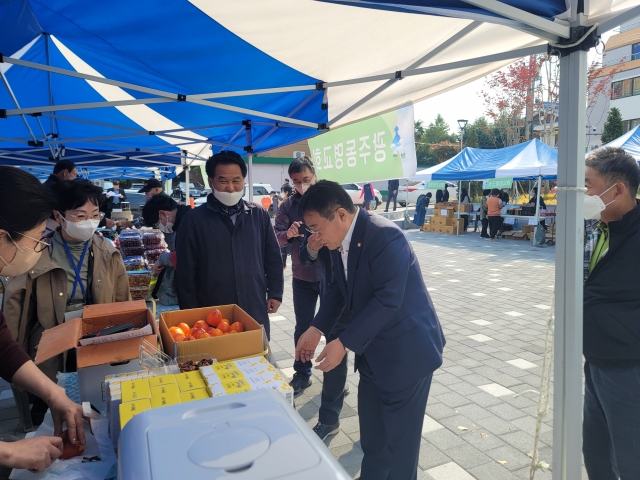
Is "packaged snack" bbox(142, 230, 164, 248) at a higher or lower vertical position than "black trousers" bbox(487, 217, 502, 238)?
higher

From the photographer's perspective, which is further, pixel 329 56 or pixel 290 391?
pixel 329 56

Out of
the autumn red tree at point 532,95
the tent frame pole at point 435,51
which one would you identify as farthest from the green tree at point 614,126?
the tent frame pole at point 435,51

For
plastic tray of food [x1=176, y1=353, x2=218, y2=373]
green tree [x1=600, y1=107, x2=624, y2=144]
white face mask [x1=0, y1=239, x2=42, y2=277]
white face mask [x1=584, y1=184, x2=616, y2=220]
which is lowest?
plastic tray of food [x1=176, y1=353, x2=218, y2=373]

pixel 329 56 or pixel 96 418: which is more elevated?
pixel 329 56

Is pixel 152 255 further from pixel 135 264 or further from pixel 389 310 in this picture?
pixel 389 310

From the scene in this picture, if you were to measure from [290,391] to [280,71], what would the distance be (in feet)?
9.12

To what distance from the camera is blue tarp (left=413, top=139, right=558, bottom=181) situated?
39.6 ft

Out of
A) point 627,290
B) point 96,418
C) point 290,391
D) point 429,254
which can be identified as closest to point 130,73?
point 96,418

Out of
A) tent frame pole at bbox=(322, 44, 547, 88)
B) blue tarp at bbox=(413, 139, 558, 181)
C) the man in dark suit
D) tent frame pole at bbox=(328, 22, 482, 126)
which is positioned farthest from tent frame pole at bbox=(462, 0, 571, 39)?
blue tarp at bbox=(413, 139, 558, 181)

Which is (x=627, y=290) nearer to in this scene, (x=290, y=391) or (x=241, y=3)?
(x=290, y=391)

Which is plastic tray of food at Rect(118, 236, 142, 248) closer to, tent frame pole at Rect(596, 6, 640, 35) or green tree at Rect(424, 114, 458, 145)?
tent frame pole at Rect(596, 6, 640, 35)

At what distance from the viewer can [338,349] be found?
76.3 inches

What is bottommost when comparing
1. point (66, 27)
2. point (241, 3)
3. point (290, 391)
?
point (290, 391)

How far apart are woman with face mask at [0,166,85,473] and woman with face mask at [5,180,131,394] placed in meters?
1.06
